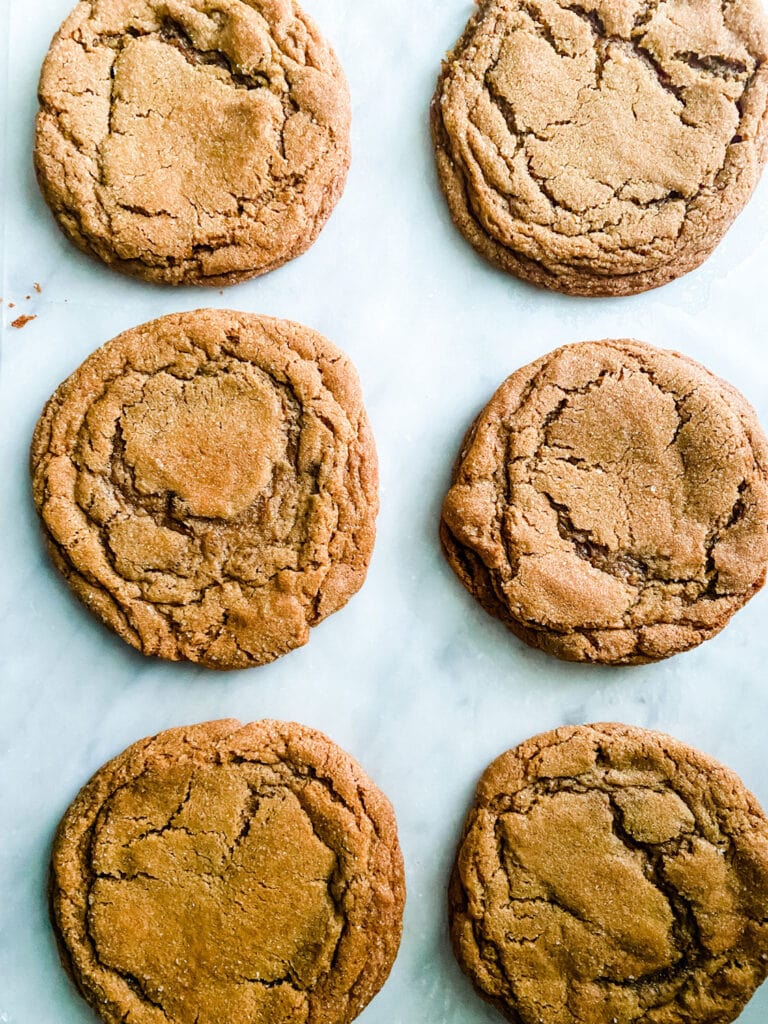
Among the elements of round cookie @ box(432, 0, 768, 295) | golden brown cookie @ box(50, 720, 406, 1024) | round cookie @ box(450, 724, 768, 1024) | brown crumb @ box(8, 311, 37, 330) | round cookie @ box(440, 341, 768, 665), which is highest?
round cookie @ box(432, 0, 768, 295)

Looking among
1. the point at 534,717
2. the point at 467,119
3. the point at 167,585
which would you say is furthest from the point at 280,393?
the point at 534,717

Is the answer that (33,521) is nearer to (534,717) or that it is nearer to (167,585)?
(167,585)

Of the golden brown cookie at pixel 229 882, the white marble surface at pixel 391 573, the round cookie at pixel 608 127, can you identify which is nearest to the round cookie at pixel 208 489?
the white marble surface at pixel 391 573

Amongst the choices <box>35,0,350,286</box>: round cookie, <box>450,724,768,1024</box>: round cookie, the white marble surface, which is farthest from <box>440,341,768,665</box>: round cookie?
<box>35,0,350,286</box>: round cookie

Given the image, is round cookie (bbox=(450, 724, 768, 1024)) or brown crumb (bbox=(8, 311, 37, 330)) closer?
round cookie (bbox=(450, 724, 768, 1024))

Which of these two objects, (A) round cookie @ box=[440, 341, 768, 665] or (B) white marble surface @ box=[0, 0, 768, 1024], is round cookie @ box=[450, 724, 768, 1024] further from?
(A) round cookie @ box=[440, 341, 768, 665]

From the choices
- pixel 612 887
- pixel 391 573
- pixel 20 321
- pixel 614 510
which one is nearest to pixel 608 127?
pixel 614 510

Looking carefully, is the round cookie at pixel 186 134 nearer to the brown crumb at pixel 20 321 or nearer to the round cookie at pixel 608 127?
the brown crumb at pixel 20 321

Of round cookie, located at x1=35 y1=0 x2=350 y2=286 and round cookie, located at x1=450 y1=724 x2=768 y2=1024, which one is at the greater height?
round cookie, located at x1=35 y1=0 x2=350 y2=286
